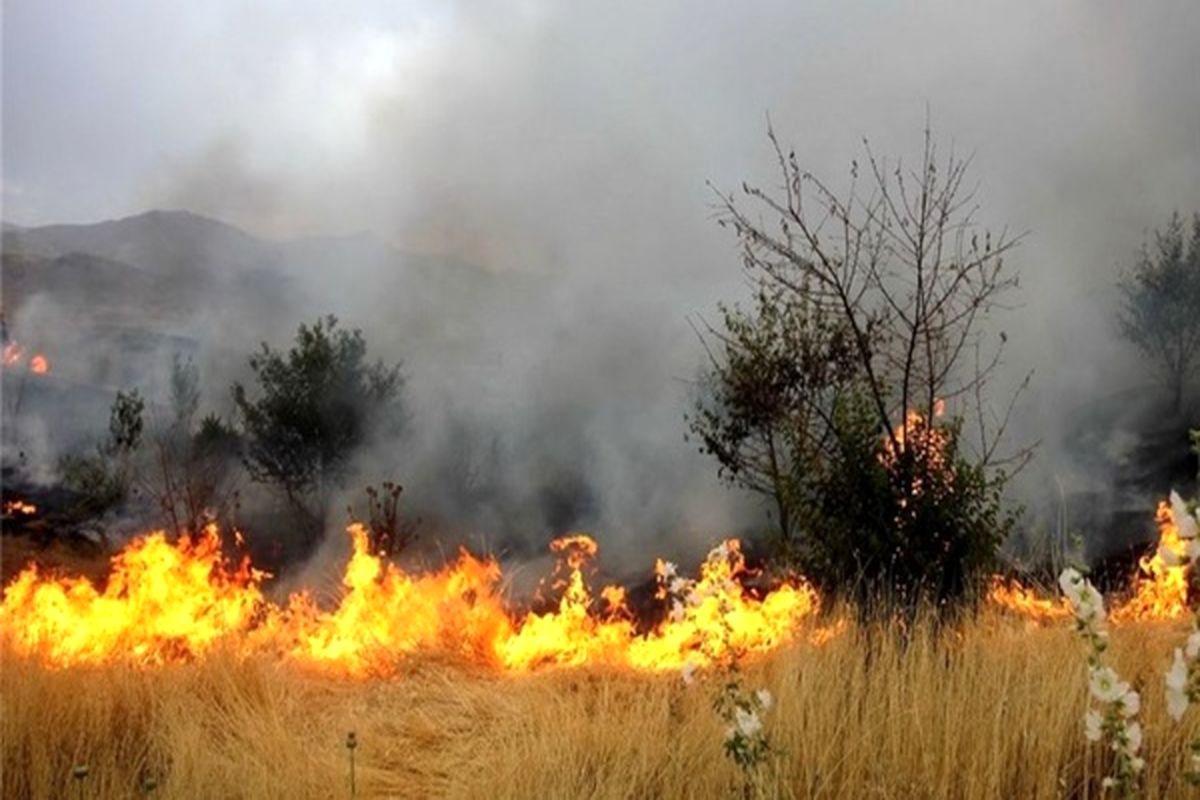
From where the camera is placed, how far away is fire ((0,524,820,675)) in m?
6.83

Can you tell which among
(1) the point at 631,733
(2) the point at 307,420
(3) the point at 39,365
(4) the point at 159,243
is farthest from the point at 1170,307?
(4) the point at 159,243

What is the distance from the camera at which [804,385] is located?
10734 mm

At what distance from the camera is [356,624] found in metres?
8.98

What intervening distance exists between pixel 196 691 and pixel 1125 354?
23444 millimetres

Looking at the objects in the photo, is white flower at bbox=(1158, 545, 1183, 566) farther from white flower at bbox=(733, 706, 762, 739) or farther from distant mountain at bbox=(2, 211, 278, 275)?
distant mountain at bbox=(2, 211, 278, 275)

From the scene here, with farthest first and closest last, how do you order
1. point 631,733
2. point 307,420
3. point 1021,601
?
1. point 307,420
2. point 1021,601
3. point 631,733

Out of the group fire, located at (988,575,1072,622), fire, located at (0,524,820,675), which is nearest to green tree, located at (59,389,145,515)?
fire, located at (0,524,820,675)

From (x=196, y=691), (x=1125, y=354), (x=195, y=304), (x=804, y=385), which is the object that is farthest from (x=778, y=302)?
(x=195, y=304)

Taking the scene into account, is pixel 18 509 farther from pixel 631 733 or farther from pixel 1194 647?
pixel 1194 647

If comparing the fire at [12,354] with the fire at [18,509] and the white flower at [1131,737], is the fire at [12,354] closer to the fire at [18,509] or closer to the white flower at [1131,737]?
the fire at [18,509]

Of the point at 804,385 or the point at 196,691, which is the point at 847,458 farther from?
the point at 804,385

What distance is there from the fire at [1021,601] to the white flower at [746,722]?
2.90 metres

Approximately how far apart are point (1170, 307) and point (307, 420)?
18.5 meters

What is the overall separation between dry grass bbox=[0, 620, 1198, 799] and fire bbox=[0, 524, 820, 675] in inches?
28.1
